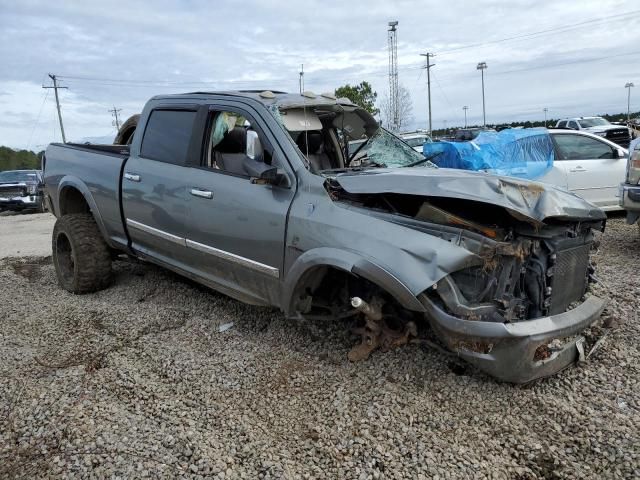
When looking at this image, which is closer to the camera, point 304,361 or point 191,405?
point 191,405

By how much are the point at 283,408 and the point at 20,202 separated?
17.5 meters

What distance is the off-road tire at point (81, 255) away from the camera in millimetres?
5246

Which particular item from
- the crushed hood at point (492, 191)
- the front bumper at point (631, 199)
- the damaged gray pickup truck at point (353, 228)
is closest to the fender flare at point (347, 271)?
the damaged gray pickup truck at point (353, 228)

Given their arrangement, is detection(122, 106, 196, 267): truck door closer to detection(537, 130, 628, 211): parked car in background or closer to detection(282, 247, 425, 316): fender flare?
detection(282, 247, 425, 316): fender flare

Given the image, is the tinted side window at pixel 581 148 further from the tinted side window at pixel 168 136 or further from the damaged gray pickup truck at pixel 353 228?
the tinted side window at pixel 168 136

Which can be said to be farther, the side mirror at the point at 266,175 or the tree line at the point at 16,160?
the tree line at the point at 16,160

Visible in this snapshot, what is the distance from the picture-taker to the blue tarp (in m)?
7.81

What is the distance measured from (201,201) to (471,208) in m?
2.02

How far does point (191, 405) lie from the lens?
3.16 m

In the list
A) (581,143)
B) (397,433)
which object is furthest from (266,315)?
(581,143)

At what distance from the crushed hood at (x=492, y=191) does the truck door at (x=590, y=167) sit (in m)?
5.78

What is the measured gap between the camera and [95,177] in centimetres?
520

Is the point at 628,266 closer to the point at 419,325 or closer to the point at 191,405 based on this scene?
the point at 419,325

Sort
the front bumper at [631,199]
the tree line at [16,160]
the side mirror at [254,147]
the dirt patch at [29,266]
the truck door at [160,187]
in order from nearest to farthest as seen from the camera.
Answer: the side mirror at [254,147] → the truck door at [160,187] → the front bumper at [631,199] → the dirt patch at [29,266] → the tree line at [16,160]
